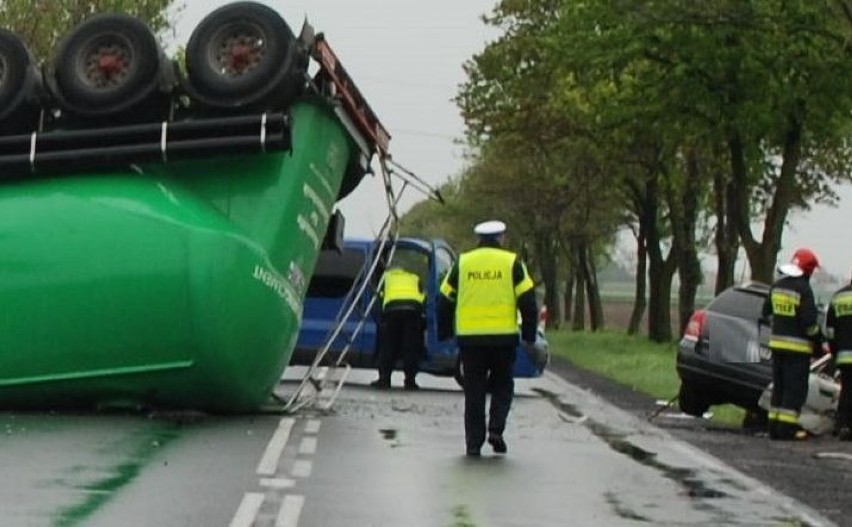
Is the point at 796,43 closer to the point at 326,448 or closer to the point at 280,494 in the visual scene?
the point at 326,448

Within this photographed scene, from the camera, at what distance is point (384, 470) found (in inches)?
549

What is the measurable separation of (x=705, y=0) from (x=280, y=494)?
1955 centimetres

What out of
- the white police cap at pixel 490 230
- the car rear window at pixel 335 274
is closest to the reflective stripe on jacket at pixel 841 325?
the white police cap at pixel 490 230

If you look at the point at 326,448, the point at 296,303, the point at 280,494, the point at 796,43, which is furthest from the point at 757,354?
the point at 796,43

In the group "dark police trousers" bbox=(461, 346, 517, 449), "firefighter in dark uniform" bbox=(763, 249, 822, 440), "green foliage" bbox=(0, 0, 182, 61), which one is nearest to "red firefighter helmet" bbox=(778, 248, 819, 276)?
"firefighter in dark uniform" bbox=(763, 249, 822, 440)

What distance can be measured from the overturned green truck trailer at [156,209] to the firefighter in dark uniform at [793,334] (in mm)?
4189

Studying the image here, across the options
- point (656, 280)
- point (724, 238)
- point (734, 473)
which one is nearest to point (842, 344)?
point (734, 473)

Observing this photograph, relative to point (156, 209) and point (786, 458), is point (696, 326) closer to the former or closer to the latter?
point (786, 458)

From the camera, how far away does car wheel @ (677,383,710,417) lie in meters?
Answer: 20.9

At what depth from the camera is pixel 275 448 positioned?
15.0 meters

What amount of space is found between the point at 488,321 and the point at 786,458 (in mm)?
3115

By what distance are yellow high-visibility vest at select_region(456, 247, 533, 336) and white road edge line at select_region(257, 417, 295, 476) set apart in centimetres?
155

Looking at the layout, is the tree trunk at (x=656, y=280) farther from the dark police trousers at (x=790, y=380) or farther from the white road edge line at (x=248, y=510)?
the white road edge line at (x=248, y=510)

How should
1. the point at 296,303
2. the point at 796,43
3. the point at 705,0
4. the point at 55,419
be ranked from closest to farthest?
1. the point at 55,419
2. the point at 296,303
3. the point at 705,0
4. the point at 796,43
